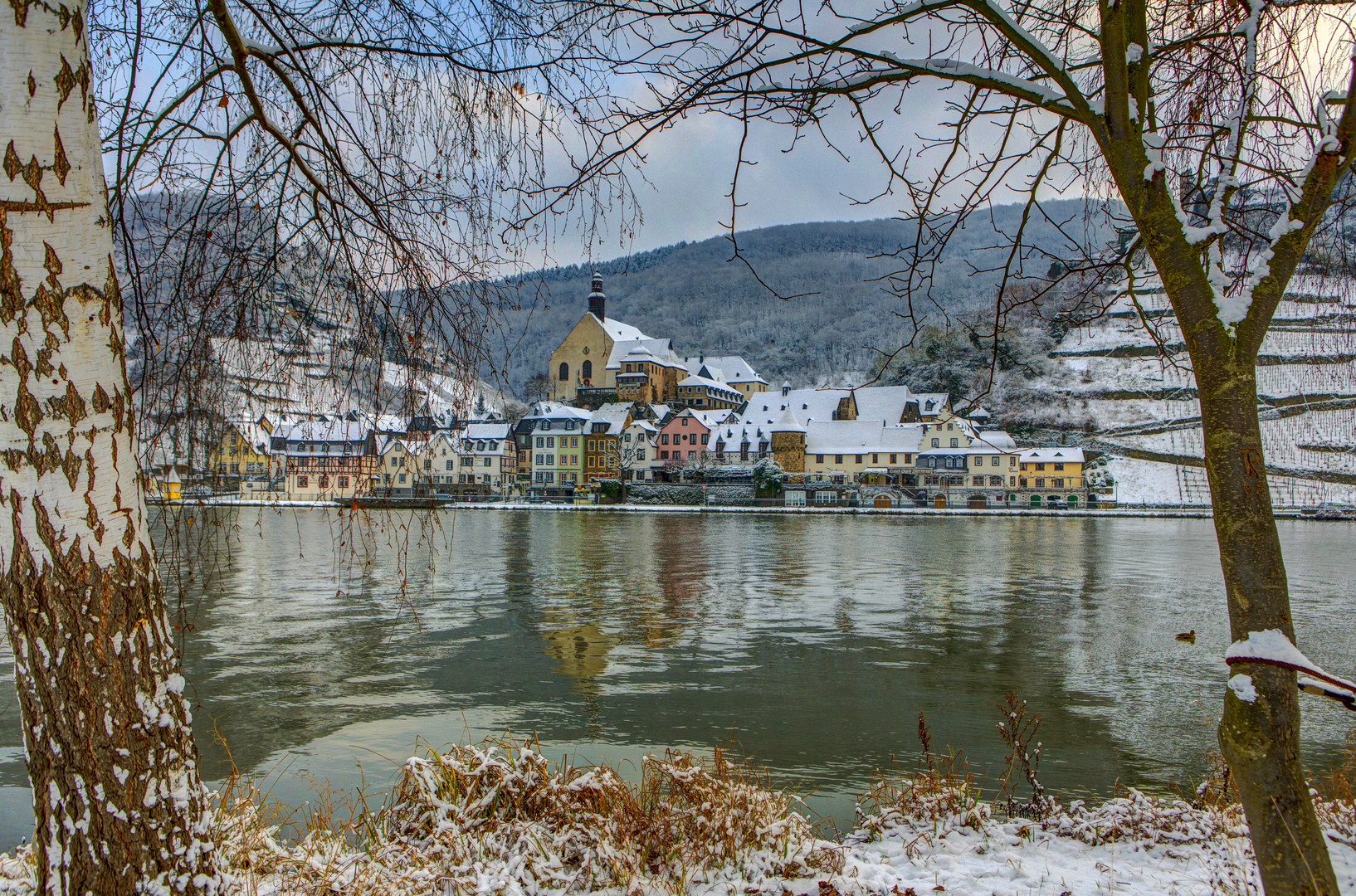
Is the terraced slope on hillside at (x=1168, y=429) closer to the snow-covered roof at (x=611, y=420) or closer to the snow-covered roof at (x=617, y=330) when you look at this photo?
the snow-covered roof at (x=611, y=420)

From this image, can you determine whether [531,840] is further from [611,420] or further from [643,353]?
[643,353]

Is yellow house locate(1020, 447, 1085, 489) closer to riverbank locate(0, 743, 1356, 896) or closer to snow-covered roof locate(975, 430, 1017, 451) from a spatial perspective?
snow-covered roof locate(975, 430, 1017, 451)

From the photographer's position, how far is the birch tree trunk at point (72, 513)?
7.20 ft

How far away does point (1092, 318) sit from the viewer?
3.97 m

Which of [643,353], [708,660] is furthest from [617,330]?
[708,660]

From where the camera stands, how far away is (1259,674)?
2412 mm

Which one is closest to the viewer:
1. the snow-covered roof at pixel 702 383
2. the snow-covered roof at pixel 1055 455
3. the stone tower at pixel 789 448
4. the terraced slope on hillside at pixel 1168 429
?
the snow-covered roof at pixel 1055 455

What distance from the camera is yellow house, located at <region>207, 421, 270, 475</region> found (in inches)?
154

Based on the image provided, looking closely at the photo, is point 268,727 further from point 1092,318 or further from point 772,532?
point 772,532

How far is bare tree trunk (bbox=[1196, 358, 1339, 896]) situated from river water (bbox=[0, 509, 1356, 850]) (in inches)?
122

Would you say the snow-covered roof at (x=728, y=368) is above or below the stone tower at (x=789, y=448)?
above

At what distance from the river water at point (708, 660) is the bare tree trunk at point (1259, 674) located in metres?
3.11

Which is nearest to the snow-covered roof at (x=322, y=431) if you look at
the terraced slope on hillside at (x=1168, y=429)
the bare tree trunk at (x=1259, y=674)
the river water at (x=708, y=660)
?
the river water at (x=708, y=660)

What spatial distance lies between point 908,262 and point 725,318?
562 ft
